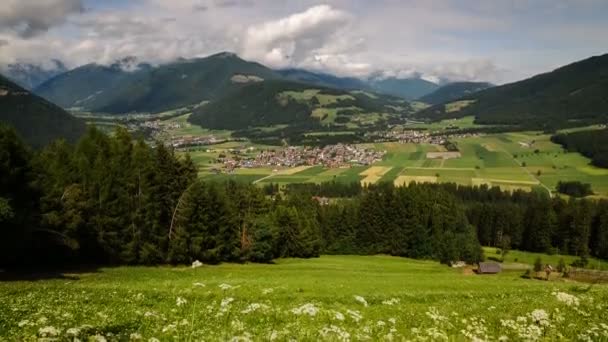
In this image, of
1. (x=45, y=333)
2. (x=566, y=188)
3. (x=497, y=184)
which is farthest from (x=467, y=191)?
(x=45, y=333)

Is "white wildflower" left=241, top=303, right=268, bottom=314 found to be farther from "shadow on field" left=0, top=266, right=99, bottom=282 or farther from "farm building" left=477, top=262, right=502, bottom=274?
"farm building" left=477, top=262, right=502, bottom=274

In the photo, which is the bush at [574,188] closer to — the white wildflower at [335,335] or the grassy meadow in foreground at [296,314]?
the grassy meadow in foreground at [296,314]

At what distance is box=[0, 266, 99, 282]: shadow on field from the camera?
3225cm

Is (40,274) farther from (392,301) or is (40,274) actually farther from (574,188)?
(574,188)

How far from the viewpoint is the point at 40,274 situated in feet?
113

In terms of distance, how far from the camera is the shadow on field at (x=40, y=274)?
106 feet

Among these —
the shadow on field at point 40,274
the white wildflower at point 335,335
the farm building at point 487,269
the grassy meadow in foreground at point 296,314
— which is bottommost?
the farm building at point 487,269

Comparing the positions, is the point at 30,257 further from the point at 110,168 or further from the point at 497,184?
the point at 497,184

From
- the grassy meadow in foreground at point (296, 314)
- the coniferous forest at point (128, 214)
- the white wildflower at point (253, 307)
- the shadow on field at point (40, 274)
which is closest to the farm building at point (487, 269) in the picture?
the coniferous forest at point (128, 214)

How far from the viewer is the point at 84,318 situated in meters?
14.8

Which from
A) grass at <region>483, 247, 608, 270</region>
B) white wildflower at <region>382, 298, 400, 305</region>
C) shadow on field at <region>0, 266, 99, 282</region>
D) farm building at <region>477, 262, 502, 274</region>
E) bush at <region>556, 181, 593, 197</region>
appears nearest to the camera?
white wildflower at <region>382, 298, 400, 305</region>

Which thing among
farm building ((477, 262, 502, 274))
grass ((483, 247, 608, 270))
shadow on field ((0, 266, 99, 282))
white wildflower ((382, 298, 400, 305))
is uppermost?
white wildflower ((382, 298, 400, 305))

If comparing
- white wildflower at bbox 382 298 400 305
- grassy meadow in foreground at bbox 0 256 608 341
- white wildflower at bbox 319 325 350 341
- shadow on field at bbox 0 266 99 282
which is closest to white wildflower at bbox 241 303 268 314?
grassy meadow in foreground at bbox 0 256 608 341

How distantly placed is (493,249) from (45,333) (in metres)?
126
